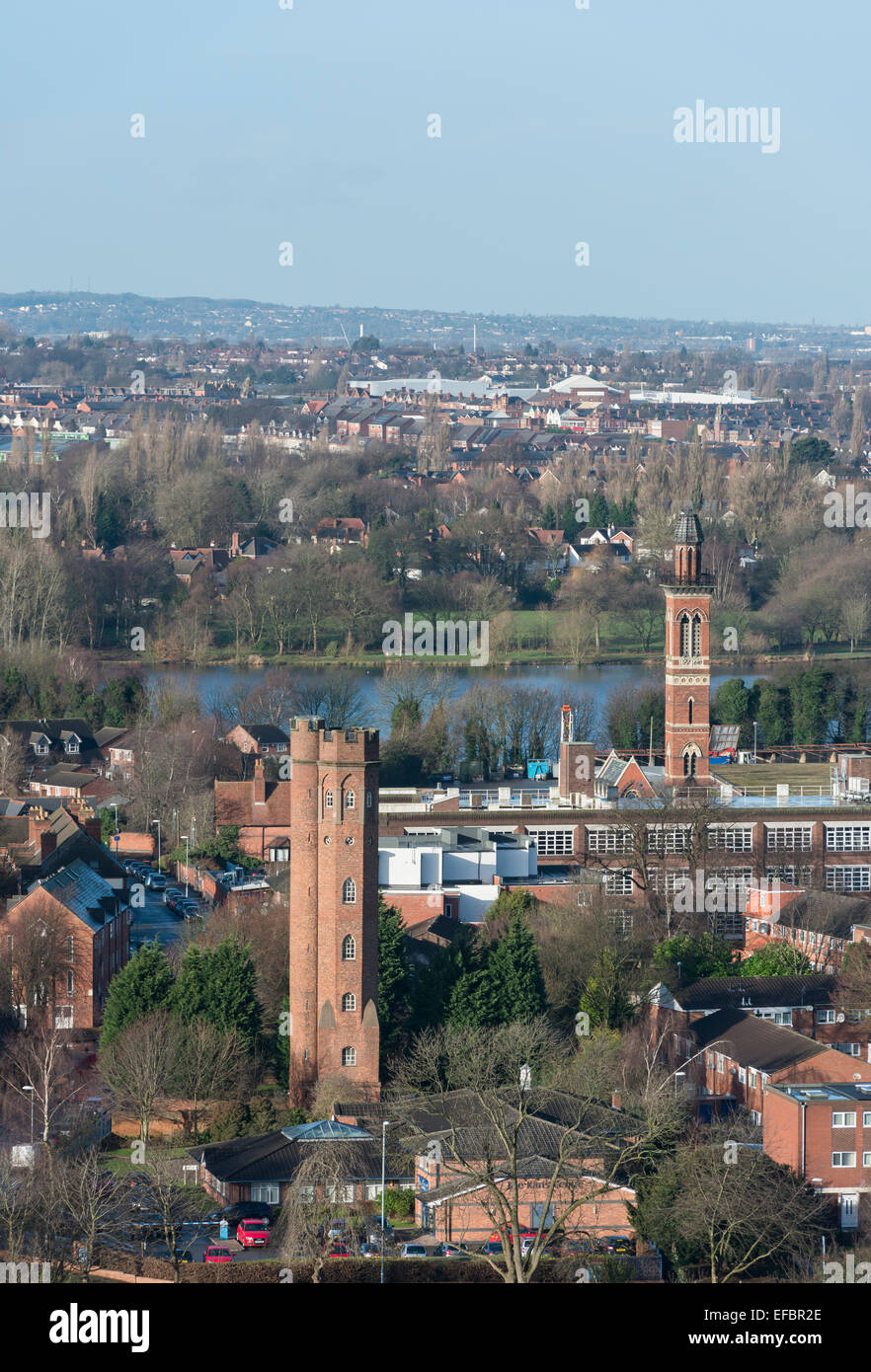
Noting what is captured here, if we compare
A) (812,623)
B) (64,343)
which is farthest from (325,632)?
(64,343)

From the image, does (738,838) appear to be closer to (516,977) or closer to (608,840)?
(608,840)

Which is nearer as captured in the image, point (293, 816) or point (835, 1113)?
point (835, 1113)

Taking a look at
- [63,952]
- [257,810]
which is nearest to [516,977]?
[63,952]

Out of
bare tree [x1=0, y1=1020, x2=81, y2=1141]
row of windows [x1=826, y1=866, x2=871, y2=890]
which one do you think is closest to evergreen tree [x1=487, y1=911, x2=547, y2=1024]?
bare tree [x1=0, y1=1020, x2=81, y2=1141]

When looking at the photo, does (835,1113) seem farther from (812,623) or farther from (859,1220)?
(812,623)

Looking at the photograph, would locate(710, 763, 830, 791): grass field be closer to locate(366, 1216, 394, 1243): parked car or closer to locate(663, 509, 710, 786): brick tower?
locate(663, 509, 710, 786): brick tower

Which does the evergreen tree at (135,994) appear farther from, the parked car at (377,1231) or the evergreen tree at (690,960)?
the evergreen tree at (690,960)

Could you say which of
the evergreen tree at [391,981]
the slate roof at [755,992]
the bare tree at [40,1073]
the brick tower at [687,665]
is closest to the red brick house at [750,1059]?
the slate roof at [755,992]
